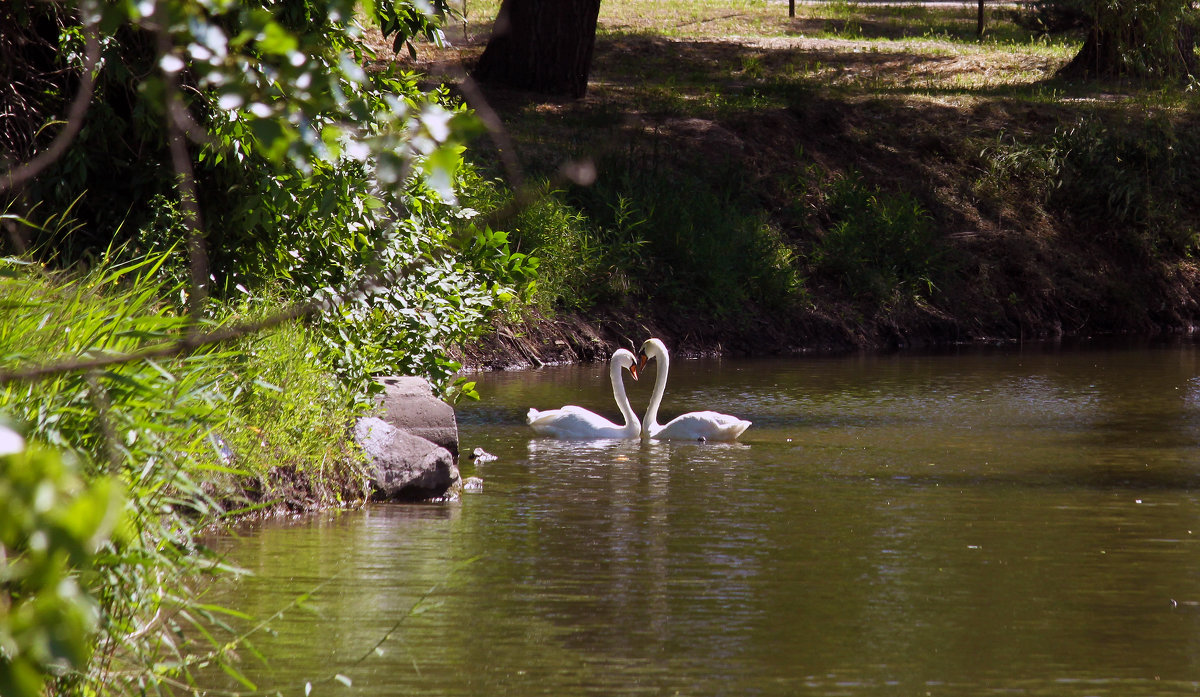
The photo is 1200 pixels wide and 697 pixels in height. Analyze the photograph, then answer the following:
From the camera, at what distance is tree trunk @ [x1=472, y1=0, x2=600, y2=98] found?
76.6 ft

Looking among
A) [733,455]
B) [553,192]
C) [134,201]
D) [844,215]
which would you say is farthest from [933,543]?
[844,215]

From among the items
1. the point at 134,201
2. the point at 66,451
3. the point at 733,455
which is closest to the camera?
the point at 66,451

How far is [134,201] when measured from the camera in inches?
365

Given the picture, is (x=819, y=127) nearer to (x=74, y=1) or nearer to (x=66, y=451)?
(x=66, y=451)

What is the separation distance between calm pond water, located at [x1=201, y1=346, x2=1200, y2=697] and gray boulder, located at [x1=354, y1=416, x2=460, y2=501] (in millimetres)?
225

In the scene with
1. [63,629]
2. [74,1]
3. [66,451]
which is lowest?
[66,451]

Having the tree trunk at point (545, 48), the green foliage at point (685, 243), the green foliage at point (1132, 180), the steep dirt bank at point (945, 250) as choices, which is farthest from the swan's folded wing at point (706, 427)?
the green foliage at point (1132, 180)

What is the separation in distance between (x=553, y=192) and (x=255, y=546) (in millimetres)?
12069

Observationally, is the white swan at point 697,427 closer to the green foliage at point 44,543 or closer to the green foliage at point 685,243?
the green foliage at point 685,243

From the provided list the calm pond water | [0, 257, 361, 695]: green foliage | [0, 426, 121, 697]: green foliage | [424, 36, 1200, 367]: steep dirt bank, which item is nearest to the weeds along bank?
[0, 257, 361, 695]: green foliage

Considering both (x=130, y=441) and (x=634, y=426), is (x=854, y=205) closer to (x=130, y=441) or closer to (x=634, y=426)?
(x=634, y=426)

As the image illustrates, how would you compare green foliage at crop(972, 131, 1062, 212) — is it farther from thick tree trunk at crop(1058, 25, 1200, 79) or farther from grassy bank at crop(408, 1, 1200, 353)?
thick tree trunk at crop(1058, 25, 1200, 79)

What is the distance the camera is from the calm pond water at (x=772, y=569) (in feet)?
17.7

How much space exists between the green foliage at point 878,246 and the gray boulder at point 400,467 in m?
12.6
